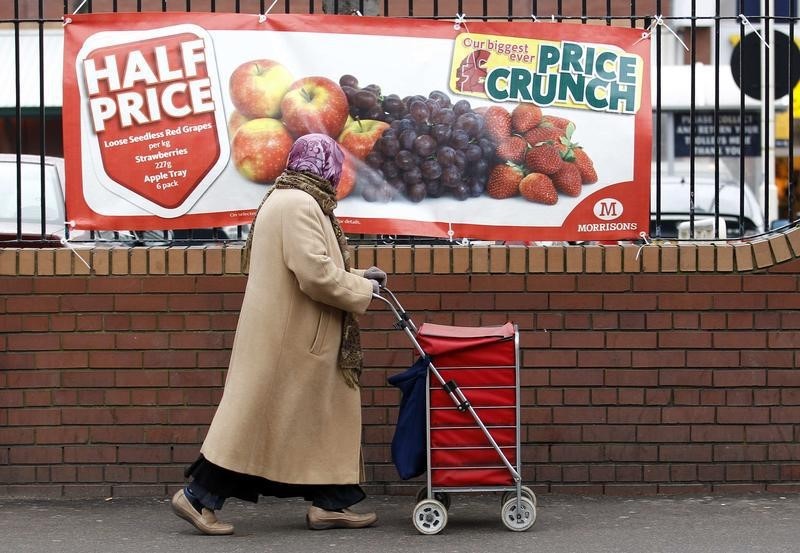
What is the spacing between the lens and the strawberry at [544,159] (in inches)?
266

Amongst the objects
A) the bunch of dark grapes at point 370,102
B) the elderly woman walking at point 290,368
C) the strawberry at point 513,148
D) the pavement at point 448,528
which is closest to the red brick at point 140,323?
the pavement at point 448,528

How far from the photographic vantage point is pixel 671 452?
22.4 ft

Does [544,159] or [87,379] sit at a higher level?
[544,159]

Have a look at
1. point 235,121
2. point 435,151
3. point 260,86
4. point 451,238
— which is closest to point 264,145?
point 235,121

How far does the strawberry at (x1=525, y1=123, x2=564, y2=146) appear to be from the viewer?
22.1ft

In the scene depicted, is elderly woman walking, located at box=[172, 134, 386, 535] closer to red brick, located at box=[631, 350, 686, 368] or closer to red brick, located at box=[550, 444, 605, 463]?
red brick, located at box=[550, 444, 605, 463]

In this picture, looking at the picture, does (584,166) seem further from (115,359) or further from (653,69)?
(115,359)

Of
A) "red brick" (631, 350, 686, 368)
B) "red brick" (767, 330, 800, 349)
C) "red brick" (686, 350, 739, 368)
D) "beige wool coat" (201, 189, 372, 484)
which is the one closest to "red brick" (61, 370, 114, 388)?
"beige wool coat" (201, 189, 372, 484)

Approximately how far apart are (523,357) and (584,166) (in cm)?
101

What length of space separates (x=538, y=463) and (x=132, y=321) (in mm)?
2189

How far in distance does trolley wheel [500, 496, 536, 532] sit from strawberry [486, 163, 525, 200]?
1616mm

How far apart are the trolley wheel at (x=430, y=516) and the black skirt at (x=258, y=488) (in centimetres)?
32

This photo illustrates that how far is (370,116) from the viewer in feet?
22.1

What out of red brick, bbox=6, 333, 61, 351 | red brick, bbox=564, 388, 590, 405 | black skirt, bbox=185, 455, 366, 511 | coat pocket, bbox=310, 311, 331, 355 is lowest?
black skirt, bbox=185, 455, 366, 511
